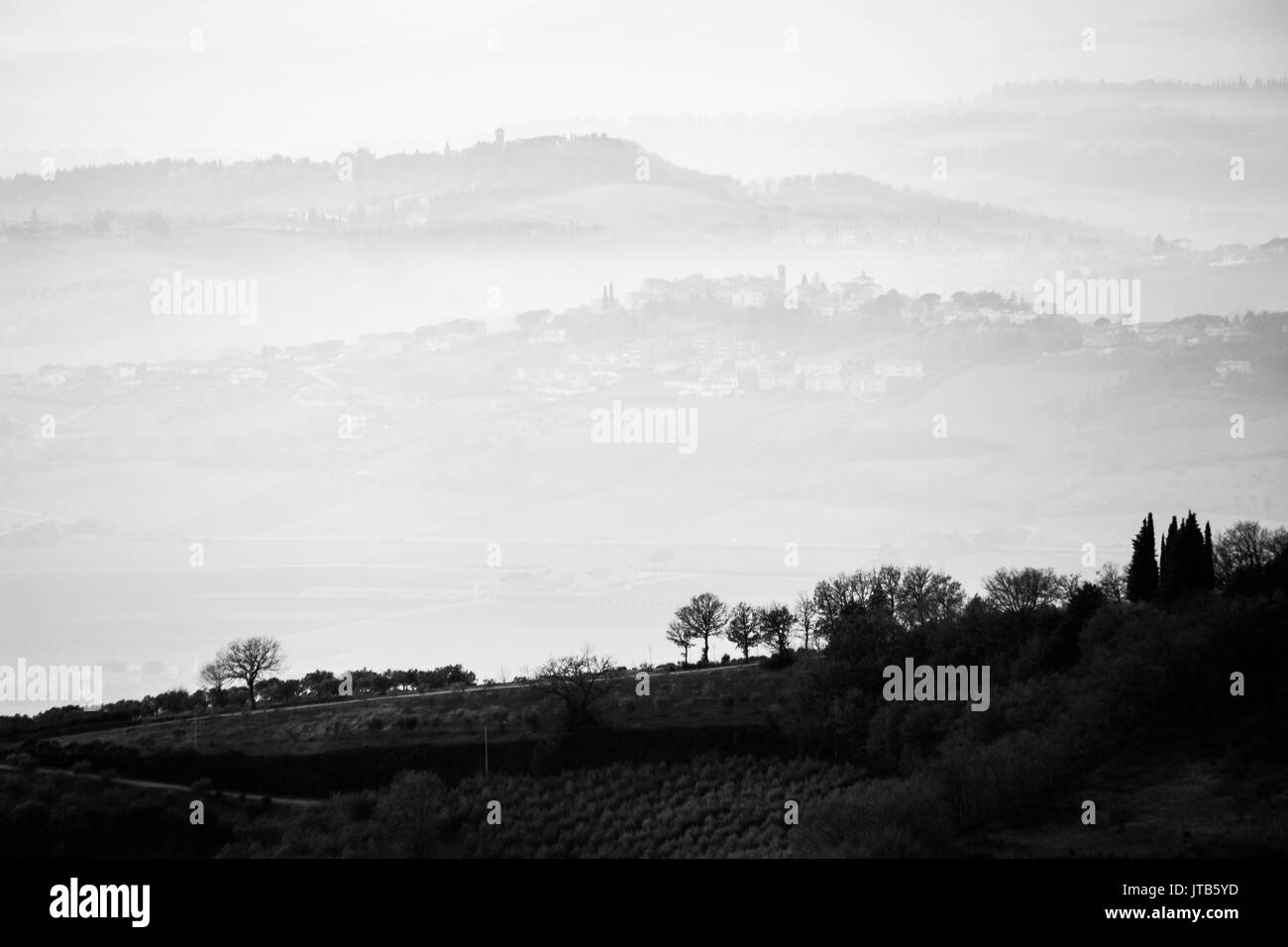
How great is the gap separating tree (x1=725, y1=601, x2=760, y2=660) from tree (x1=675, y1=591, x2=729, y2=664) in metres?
0.69

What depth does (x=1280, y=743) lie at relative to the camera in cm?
4766

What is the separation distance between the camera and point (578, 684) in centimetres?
6356

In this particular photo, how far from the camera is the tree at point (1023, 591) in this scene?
69.3m

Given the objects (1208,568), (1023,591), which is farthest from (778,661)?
(1208,568)

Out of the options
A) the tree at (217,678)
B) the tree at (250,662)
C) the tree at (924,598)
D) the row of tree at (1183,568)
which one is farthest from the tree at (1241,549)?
the tree at (217,678)

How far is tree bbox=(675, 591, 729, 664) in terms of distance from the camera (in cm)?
7588

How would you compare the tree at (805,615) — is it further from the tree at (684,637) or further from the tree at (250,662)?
the tree at (250,662)

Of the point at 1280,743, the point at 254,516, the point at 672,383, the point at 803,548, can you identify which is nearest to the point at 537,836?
the point at 1280,743

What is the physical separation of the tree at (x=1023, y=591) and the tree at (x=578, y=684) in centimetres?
1994

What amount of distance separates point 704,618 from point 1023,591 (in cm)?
1713

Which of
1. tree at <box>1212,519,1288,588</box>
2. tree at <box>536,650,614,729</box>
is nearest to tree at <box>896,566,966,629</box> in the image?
tree at <box>1212,519,1288,588</box>

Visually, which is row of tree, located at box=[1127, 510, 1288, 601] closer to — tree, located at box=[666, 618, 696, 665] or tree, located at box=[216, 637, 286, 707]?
tree, located at box=[666, 618, 696, 665]
